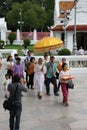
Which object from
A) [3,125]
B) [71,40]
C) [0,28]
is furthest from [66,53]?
[0,28]

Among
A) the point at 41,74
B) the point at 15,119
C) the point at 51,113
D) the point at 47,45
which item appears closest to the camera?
the point at 15,119

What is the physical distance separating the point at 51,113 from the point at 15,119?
2513 millimetres

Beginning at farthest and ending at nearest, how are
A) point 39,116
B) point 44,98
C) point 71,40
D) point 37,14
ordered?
point 37,14, point 71,40, point 44,98, point 39,116

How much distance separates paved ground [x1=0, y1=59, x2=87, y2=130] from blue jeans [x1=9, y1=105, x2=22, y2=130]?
0.57 meters

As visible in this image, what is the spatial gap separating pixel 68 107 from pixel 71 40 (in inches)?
1072

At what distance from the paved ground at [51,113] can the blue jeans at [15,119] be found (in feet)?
1.86

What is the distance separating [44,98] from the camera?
628 inches

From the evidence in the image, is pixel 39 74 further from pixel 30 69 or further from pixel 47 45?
pixel 47 45

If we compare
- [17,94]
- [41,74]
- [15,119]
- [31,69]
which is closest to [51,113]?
[15,119]

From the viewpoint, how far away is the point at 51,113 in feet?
43.4

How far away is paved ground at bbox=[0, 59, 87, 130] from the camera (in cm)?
1162

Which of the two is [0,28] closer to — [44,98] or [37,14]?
[37,14]

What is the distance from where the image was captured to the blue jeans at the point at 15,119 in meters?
10.4

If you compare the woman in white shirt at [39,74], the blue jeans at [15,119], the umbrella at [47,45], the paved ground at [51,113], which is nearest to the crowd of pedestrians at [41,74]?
the woman in white shirt at [39,74]
